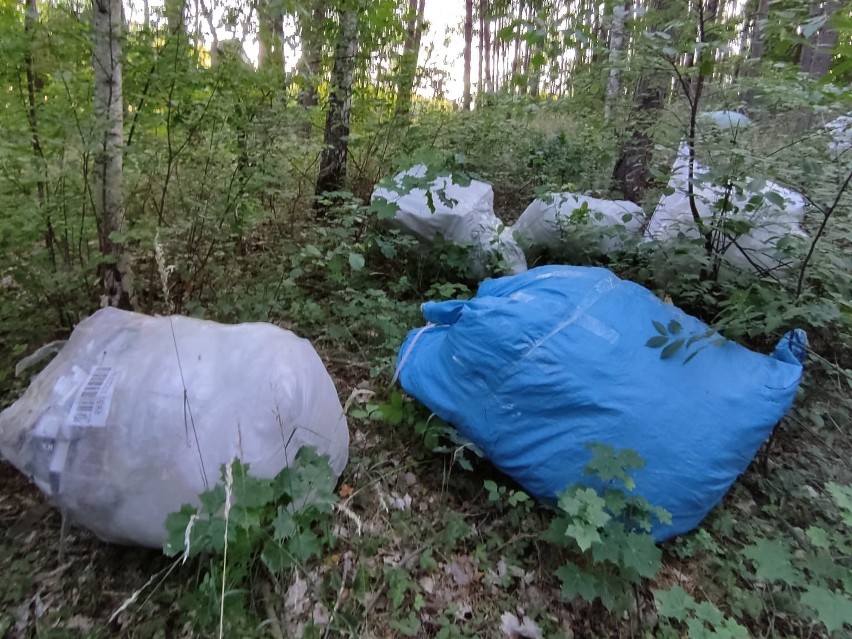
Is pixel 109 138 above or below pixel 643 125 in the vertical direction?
below

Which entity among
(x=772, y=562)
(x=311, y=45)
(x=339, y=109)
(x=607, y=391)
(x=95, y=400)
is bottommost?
(x=772, y=562)

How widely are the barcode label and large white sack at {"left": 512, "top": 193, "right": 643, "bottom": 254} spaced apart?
87.8 inches

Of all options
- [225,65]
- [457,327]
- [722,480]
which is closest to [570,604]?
[722,480]

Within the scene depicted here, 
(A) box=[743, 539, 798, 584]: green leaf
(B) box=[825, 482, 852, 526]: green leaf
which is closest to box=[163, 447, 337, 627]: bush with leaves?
(A) box=[743, 539, 798, 584]: green leaf

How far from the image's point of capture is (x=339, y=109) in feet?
11.4

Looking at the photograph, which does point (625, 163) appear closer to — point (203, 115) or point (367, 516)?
point (203, 115)

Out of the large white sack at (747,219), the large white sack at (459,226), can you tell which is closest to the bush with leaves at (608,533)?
the large white sack at (747,219)

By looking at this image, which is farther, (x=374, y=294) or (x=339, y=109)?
(x=339, y=109)

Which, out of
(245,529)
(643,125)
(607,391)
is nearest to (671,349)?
(607,391)

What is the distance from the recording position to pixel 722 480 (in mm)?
1548

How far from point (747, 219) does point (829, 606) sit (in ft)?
5.25

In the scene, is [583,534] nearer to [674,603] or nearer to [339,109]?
[674,603]

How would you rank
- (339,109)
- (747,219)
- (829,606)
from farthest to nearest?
(339,109) → (747,219) → (829,606)

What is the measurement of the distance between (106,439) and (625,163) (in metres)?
4.01
